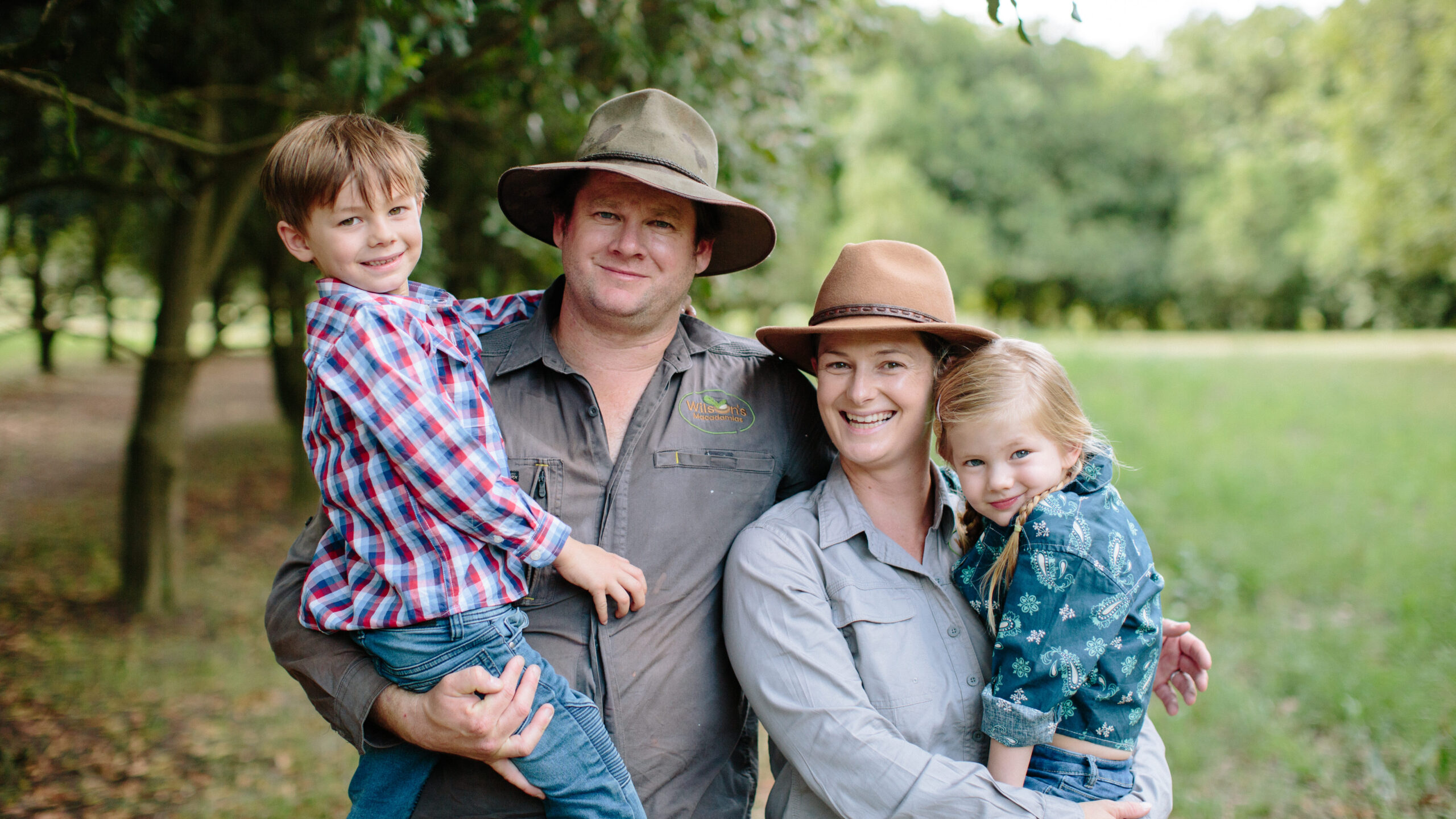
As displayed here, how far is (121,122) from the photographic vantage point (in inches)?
138

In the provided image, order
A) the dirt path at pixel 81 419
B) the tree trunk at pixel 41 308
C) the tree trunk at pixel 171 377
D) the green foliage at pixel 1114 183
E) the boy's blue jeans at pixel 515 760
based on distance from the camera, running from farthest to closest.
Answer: the green foliage at pixel 1114 183, the dirt path at pixel 81 419, the tree trunk at pixel 171 377, the tree trunk at pixel 41 308, the boy's blue jeans at pixel 515 760

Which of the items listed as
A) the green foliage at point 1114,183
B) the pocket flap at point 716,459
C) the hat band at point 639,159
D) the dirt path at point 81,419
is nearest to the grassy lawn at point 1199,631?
the dirt path at point 81,419

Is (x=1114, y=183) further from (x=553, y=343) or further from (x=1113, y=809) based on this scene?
(x=1113, y=809)

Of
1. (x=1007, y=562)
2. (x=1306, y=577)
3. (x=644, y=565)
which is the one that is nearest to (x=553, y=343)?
(x=644, y=565)

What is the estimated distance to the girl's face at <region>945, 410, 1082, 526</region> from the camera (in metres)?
2.11

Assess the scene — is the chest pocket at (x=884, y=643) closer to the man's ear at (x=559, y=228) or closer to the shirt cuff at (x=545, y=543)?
the shirt cuff at (x=545, y=543)

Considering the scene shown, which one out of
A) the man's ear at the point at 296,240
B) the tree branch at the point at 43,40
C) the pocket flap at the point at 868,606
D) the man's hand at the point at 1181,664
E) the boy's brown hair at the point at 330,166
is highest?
the tree branch at the point at 43,40

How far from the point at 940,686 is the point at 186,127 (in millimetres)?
6686

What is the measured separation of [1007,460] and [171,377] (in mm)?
6214

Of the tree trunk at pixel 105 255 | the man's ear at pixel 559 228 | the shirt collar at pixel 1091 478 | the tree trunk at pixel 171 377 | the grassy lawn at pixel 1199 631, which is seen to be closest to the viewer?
the shirt collar at pixel 1091 478

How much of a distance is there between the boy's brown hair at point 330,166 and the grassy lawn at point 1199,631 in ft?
11.9

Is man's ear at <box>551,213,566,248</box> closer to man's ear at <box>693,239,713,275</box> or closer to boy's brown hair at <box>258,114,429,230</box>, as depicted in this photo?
man's ear at <box>693,239,713,275</box>

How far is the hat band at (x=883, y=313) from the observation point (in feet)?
7.51

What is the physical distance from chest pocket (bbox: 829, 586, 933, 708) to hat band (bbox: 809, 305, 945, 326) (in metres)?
0.65
